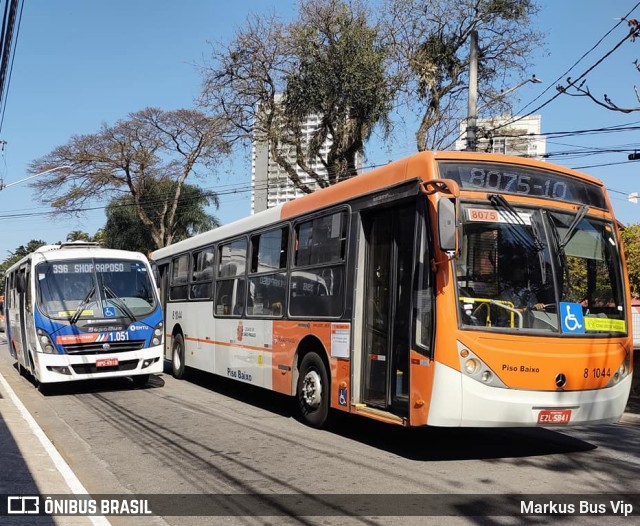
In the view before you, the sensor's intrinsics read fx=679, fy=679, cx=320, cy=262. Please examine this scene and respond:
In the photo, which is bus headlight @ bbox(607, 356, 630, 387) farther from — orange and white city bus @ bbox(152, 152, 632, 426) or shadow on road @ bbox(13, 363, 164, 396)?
shadow on road @ bbox(13, 363, 164, 396)

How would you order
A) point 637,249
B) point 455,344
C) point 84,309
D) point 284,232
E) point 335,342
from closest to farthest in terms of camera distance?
point 455,344 < point 335,342 < point 284,232 < point 84,309 < point 637,249

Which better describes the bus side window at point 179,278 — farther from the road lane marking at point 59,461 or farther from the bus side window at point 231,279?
the road lane marking at point 59,461

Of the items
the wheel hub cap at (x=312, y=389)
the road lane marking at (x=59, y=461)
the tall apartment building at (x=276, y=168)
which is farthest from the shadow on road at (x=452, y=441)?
the tall apartment building at (x=276, y=168)

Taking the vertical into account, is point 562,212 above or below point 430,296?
above

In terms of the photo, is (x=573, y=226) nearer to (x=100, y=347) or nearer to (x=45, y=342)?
(x=100, y=347)

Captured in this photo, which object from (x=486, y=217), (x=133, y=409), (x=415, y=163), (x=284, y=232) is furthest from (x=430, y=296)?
(x=133, y=409)

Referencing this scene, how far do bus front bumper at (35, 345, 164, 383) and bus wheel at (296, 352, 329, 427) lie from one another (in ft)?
15.2

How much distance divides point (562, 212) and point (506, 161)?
0.81 meters

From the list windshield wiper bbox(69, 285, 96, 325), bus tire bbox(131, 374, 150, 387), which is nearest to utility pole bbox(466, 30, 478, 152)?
bus tire bbox(131, 374, 150, 387)

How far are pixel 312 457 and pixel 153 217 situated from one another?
35666 mm

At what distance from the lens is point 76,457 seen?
759 centimetres

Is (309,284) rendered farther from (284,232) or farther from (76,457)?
(76,457)

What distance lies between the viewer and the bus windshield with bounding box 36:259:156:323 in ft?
41.4

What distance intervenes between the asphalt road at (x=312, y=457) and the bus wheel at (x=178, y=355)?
13.7ft
